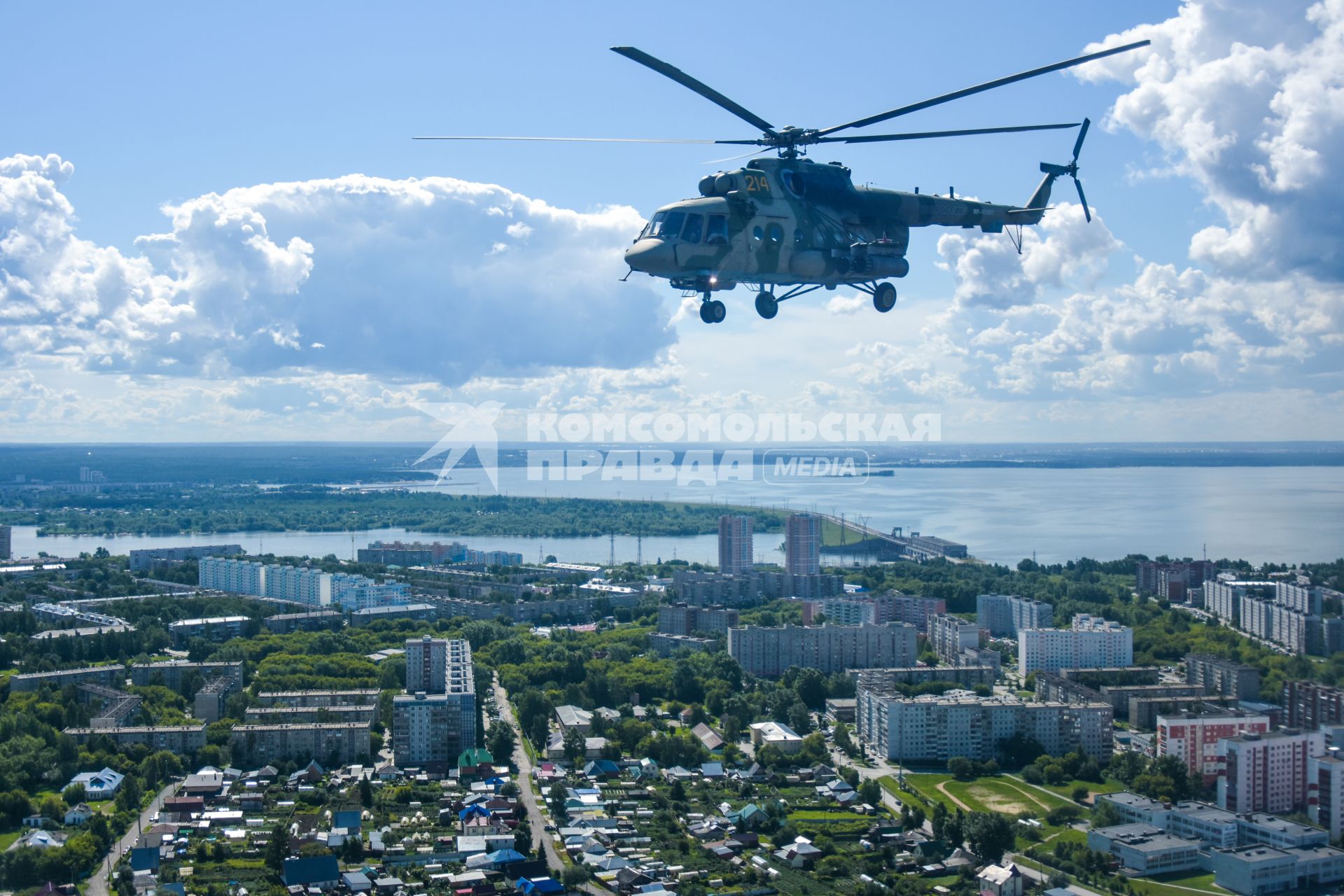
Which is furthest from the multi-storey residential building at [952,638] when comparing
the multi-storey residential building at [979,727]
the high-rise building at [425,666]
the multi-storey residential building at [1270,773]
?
the multi-storey residential building at [1270,773]

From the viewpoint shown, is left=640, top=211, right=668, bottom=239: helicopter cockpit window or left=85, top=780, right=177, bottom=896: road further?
left=85, top=780, right=177, bottom=896: road

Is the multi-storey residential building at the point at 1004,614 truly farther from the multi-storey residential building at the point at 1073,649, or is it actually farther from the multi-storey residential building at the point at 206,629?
the multi-storey residential building at the point at 206,629

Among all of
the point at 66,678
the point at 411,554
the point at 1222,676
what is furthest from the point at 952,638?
the point at 411,554

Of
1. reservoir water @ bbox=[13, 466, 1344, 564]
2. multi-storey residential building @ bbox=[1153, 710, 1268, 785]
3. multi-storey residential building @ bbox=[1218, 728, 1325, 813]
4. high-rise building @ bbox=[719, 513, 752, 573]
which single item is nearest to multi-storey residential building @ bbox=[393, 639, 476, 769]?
multi-storey residential building @ bbox=[1153, 710, 1268, 785]

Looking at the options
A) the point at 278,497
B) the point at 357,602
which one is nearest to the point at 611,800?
the point at 357,602

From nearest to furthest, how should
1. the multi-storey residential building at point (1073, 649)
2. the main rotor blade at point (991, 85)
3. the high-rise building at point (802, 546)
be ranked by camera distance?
the main rotor blade at point (991, 85) → the multi-storey residential building at point (1073, 649) → the high-rise building at point (802, 546)

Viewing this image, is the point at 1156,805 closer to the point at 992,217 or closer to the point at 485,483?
the point at 992,217

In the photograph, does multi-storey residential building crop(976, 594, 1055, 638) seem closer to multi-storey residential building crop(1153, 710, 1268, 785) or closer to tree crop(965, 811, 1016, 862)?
multi-storey residential building crop(1153, 710, 1268, 785)
